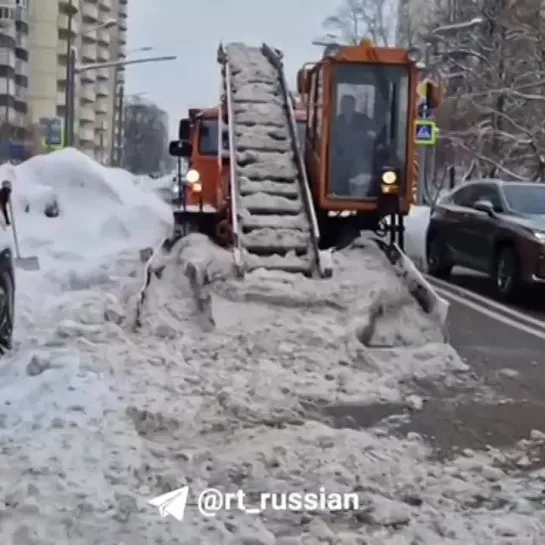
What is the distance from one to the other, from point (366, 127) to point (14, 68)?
83.4 m

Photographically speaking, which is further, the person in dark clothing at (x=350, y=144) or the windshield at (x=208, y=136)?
the windshield at (x=208, y=136)

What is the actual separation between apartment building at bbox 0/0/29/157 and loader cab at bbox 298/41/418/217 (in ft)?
221

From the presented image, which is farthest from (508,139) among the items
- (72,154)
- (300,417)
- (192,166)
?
(300,417)

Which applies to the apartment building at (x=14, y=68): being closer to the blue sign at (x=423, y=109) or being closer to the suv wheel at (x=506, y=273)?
the blue sign at (x=423, y=109)

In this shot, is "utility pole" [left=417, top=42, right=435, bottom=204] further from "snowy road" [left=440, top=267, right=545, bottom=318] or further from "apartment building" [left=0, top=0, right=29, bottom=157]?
"apartment building" [left=0, top=0, right=29, bottom=157]

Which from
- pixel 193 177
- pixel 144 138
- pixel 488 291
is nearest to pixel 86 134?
pixel 144 138

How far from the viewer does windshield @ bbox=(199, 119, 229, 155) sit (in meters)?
20.1

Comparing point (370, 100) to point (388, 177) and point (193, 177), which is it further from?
point (193, 177)

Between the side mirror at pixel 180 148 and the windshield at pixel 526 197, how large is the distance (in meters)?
5.23

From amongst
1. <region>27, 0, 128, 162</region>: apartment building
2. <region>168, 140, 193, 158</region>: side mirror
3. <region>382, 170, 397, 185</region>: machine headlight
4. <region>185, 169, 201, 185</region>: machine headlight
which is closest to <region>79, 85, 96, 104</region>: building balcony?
<region>27, 0, 128, 162</region>: apartment building

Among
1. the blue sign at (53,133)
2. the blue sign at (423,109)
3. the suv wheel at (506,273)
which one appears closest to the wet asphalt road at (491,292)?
the suv wheel at (506,273)

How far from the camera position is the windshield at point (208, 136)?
65.9 feet

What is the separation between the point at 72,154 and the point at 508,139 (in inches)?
727

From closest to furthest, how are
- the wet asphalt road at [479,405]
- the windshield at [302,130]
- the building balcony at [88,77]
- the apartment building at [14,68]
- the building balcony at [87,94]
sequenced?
the wet asphalt road at [479,405], the windshield at [302,130], the apartment building at [14,68], the building balcony at [88,77], the building balcony at [87,94]
